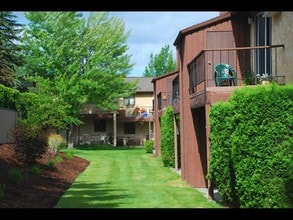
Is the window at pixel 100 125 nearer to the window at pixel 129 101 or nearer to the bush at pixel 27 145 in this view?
the window at pixel 129 101

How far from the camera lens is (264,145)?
8.05m

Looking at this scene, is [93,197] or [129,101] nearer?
[93,197]

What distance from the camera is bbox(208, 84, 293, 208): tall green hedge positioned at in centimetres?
779

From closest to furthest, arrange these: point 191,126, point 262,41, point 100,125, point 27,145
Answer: point 262,41 < point 191,126 < point 27,145 < point 100,125

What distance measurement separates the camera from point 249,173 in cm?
833

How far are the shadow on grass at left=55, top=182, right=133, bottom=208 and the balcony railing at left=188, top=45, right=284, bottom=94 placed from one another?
143 inches

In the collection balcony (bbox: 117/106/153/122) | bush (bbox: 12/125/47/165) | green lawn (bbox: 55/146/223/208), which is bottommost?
green lawn (bbox: 55/146/223/208)

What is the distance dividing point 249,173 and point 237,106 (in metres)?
1.26

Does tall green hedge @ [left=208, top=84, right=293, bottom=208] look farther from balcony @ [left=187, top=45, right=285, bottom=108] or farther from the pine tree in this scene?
the pine tree

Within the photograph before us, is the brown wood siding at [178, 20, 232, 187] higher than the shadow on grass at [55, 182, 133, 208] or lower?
higher

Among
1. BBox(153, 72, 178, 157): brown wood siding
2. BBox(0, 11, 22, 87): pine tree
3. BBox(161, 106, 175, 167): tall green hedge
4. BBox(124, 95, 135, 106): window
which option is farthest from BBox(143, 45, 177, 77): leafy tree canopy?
BBox(161, 106, 175, 167): tall green hedge

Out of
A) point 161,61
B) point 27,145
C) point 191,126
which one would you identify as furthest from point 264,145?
point 161,61

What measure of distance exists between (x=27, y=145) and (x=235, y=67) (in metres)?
7.86

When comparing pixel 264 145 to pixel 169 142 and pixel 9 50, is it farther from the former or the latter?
pixel 9 50
